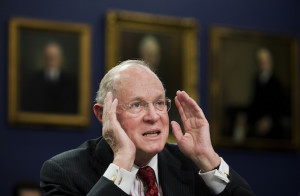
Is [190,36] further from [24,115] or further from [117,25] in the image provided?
[24,115]

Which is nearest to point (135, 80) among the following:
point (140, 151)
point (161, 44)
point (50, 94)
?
point (140, 151)

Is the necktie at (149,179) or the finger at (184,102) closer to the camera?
the necktie at (149,179)

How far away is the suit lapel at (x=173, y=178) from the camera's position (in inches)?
144

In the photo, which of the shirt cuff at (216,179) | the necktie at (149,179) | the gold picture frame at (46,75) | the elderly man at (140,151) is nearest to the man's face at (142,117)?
the elderly man at (140,151)

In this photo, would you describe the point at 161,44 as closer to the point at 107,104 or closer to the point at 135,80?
the point at 135,80

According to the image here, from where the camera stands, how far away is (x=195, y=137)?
3.80 meters

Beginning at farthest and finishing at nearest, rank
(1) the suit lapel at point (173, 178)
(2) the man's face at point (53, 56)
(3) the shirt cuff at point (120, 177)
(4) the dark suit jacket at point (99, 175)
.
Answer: (2) the man's face at point (53, 56)
(1) the suit lapel at point (173, 178)
(4) the dark suit jacket at point (99, 175)
(3) the shirt cuff at point (120, 177)

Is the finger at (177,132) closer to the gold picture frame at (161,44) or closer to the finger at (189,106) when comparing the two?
the finger at (189,106)

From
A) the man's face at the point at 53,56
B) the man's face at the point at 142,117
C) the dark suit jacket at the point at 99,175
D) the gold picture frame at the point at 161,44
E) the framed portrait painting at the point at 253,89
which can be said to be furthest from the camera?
the framed portrait painting at the point at 253,89

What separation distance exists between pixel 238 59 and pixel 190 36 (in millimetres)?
905

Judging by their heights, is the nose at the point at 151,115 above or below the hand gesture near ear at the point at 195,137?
above

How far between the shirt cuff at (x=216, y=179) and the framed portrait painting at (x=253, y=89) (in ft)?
14.3

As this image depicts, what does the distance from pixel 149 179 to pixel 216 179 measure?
0.45m

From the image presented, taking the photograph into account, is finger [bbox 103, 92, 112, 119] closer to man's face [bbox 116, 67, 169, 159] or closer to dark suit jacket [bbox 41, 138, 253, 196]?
man's face [bbox 116, 67, 169, 159]
